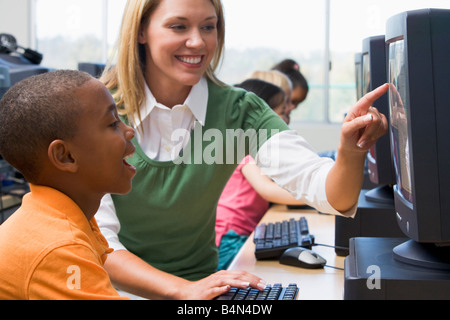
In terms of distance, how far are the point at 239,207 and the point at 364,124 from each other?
50.7 inches

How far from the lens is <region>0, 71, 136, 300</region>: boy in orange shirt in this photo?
712mm

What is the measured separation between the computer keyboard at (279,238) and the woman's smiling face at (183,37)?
1.66 ft

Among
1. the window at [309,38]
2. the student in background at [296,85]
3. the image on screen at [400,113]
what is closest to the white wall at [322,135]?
the window at [309,38]

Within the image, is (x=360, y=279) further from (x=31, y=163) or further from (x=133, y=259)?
(x=133, y=259)

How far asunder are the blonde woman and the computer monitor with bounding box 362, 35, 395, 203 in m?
0.23

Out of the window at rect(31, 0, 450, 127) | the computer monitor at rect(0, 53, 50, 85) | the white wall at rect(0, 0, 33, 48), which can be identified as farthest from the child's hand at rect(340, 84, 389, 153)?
the white wall at rect(0, 0, 33, 48)

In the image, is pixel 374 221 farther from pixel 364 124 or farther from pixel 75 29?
pixel 75 29

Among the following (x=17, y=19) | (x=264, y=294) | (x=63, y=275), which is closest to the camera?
(x=63, y=275)

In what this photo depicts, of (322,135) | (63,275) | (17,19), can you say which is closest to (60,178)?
(63,275)

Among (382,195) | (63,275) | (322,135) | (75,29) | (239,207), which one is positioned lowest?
(322,135)

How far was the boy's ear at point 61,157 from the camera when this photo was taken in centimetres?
80

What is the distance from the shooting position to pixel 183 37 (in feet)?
4.25

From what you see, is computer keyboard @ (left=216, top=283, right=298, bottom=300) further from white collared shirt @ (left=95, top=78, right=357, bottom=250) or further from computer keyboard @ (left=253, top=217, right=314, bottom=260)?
computer keyboard @ (left=253, top=217, right=314, bottom=260)

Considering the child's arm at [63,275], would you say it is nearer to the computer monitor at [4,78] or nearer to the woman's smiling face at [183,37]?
the woman's smiling face at [183,37]
